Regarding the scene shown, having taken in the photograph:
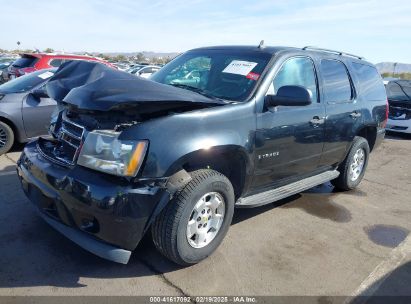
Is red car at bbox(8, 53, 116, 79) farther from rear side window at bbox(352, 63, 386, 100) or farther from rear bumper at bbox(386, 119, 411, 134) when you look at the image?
rear bumper at bbox(386, 119, 411, 134)

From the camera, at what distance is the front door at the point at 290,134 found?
3.65m

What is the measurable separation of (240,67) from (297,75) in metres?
0.70

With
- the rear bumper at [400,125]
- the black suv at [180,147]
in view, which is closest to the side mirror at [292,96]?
the black suv at [180,147]

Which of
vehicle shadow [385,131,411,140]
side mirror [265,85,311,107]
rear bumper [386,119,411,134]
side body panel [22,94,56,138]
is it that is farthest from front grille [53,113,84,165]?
vehicle shadow [385,131,411,140]

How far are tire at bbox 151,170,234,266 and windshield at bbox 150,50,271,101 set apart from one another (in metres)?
0.93

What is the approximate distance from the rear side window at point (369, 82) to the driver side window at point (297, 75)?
128cm

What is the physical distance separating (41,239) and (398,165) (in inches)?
269

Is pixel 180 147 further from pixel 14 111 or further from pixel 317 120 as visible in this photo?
pixel 14 111

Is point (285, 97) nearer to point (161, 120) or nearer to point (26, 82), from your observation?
point (161, 120)

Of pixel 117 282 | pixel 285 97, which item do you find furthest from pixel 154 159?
pixel 285 97

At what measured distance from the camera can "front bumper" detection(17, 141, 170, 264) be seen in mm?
2684

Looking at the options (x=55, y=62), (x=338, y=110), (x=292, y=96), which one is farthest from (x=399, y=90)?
(x=55, y=62)

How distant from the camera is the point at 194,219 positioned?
316 cm

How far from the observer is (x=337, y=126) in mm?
4672
